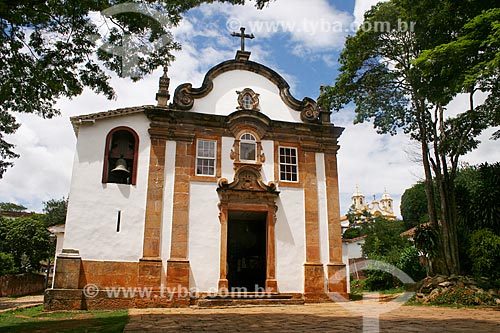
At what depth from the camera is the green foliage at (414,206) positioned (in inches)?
1740

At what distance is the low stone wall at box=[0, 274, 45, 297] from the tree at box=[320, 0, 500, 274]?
18740mm

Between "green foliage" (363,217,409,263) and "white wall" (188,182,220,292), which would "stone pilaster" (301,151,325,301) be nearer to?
"white wall" (188,182,220,292)

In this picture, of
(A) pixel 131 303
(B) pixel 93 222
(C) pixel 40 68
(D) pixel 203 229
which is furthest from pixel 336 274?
(C) pixel 40 68

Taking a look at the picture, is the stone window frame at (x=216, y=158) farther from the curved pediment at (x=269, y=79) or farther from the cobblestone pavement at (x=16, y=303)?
the cobblestone pavement at (x=16, y=303)

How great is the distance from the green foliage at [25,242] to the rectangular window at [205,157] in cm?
1936

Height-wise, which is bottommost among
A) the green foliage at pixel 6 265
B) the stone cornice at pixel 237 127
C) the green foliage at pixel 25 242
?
the green foliage at pixel 6 265

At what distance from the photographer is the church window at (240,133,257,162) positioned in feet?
50.7

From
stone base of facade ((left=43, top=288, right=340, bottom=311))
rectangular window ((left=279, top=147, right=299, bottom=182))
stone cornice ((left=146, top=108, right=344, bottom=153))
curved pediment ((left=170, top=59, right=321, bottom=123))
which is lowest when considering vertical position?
stone base of facade ((left=43, top=288, right=340, bottom=311))

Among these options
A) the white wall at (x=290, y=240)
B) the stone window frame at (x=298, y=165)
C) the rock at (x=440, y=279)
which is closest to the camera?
the rock at (x=440, y=279)

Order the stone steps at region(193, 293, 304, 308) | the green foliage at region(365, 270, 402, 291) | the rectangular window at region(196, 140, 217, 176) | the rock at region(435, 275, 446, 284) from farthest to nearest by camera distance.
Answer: the green foliage at region(365, 270, 402, 291) < the rectangular window at region(196, 140, 217, 176) < the rock at region(435, 275, 446, 284) < the stone steps at region(193, 293, 304, 308)

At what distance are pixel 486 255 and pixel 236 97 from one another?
1134 centimetres

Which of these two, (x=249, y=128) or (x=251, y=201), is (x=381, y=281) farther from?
(x=249, y=128)

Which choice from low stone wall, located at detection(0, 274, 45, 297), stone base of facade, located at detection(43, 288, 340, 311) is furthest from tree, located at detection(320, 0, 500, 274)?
low stone wall, located at detection(0, 274, 45, 297)

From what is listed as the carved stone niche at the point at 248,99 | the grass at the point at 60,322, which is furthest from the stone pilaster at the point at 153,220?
the carved stone niche at the point at 248,99
